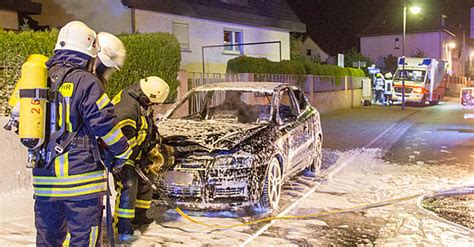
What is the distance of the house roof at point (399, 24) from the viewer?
50125 mm

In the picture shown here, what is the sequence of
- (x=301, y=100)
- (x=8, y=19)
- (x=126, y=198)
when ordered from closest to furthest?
(x=126, y=198)
(x=301, y=100)
(x=8, y=19)

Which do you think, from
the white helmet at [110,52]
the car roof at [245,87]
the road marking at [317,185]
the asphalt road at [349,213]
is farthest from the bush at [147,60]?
the white helmet at [110,52]

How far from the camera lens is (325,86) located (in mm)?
21766

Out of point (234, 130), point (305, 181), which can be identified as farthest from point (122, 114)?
point (305, 181)

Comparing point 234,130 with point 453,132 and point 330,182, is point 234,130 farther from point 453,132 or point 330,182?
point 453,132

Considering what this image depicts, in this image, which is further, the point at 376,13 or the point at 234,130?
the point at 376,13

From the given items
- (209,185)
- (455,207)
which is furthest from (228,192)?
(455,207)

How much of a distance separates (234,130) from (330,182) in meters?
2.40

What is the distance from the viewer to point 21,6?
13.5 m

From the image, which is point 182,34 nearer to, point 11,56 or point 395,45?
point 11,56

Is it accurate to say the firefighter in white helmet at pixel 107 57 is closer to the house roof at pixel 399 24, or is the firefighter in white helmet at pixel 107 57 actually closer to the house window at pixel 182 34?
the house window at pixel 182 34

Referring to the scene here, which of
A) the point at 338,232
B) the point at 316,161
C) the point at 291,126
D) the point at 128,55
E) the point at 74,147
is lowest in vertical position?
the point at 338,232

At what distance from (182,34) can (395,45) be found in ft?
124

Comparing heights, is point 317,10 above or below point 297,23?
above
